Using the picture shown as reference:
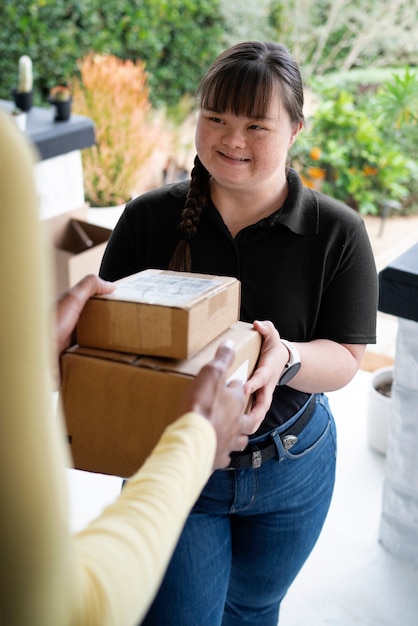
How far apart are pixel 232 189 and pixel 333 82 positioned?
6003 mm

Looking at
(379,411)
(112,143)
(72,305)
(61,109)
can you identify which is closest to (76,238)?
(61,109)

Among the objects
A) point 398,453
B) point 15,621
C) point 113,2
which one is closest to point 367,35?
point 113,2

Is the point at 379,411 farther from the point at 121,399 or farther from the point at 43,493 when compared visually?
the point at 43,493

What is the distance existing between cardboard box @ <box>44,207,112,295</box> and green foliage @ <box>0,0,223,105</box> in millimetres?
3130

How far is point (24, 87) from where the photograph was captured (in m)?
3.21

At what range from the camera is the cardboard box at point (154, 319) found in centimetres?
102

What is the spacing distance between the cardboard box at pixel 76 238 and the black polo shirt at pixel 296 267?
1.61 metres

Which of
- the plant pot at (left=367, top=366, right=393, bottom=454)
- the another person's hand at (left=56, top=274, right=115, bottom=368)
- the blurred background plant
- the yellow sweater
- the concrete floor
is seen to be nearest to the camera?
the yellow sweater

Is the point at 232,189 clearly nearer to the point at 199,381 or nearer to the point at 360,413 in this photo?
the point at 199,381

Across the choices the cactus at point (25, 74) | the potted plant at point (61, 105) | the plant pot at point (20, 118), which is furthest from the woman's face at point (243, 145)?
the cactus at point (25, 74)

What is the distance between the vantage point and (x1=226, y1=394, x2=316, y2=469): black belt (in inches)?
54.3

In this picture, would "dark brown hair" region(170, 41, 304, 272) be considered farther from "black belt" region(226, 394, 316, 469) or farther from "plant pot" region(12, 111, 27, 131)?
"plant pot" region(12, 111, 27, 131)

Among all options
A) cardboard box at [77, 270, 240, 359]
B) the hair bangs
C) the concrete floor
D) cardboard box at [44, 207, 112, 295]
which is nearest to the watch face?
cardboard box at [77, 270, 240, 359]

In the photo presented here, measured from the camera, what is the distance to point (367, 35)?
7309 millimetres
